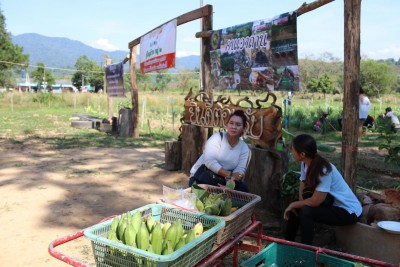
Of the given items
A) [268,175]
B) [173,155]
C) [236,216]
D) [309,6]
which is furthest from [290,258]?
[173,155]

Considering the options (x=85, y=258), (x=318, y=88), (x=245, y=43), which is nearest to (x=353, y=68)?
(x=245, y=43)

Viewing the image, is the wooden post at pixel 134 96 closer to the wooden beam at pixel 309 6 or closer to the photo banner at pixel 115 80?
the photo banner at pixel 115 80

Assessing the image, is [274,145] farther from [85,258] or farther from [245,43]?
[85,258]

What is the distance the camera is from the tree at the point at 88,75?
6475 centimetres

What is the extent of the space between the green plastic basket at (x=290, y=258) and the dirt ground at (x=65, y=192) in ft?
5.46

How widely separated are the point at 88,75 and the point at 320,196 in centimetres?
7259

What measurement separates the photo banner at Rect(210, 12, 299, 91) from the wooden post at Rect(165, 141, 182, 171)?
1513 mm

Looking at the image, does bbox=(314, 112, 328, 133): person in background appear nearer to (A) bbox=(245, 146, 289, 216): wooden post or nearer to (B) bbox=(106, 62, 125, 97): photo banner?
(B) bbox=(106, 62, 125, 97): photo banner

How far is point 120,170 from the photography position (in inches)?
296

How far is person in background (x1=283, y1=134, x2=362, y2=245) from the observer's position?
3.24 meters

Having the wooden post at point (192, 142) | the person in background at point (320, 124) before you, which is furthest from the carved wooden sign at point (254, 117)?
the person in background at point (320, 124)

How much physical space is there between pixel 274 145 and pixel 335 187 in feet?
4.37

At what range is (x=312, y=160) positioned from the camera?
3.30 m

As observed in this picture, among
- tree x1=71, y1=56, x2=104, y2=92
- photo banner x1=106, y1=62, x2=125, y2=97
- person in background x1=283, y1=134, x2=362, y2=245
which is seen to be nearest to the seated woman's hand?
person in background x1=283, y1=134, x2=362, y2=245
